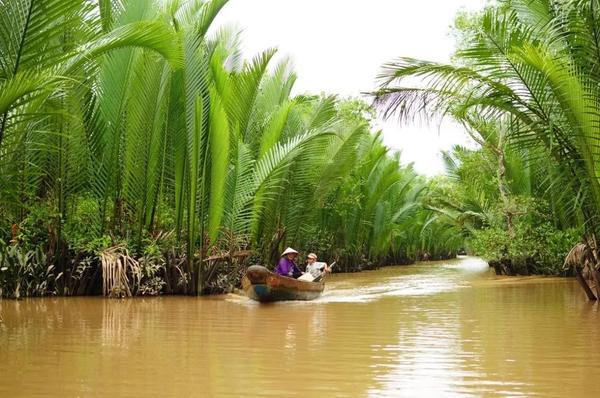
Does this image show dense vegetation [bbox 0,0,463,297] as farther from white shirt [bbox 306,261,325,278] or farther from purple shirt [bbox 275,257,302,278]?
white shirt [bbox 306,261,325,278]

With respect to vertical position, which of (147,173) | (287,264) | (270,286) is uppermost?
(147,173)

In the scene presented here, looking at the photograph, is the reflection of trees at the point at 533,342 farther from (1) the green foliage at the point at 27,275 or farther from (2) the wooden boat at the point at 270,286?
(1) the green foliage at the point at 27,275

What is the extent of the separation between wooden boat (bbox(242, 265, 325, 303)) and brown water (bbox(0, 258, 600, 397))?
382 mm

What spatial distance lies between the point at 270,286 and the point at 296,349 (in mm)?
4759

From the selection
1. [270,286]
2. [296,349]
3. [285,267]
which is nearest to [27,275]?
[270,286]

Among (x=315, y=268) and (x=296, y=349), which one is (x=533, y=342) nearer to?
(x=296, y=349)

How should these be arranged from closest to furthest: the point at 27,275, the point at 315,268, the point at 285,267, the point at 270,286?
the point at 27,275
the point at 270,286
the point at 285,267
the point at 315,268

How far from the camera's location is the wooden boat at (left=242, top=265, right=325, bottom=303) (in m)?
10.5

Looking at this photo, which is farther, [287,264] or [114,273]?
[287,264]

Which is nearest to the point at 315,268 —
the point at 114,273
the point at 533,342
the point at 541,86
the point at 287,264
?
the point at 287,264

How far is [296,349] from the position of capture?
232 inches

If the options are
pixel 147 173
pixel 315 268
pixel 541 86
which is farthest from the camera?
pixel 315 268

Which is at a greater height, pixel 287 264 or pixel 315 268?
pixel 287 264

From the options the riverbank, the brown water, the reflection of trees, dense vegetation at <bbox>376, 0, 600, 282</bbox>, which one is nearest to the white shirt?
the riverbank
